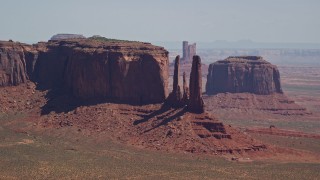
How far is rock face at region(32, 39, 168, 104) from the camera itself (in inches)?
4688

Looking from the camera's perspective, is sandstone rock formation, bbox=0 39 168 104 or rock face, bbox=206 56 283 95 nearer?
sandstone rock formation, bbox=0 39 168 104

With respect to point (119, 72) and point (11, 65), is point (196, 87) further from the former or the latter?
point (11, 65)

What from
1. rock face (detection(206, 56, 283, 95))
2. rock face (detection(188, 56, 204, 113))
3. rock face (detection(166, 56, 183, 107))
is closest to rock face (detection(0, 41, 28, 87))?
rock face (detection(166, 56, 183, 107))

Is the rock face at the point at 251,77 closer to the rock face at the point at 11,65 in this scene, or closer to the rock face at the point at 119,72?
the rock face at the point at 119,72

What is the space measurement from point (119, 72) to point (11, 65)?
25523mm

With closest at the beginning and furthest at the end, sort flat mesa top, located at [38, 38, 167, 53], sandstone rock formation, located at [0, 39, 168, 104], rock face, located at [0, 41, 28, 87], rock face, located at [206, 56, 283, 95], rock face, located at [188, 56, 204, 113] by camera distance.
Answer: rock face, located at [188, 56, 204, 113] → sandstone rock formation, located at [0, 39, 168, 104] → flat mesa top, located at [38, 38, 167, 53] → rock face, located at [0, 41, 28, 87] → rock face, located at [206, 56, 283, 95]

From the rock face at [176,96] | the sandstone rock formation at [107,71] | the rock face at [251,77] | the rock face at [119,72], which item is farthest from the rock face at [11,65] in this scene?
the rock face at [251,77]

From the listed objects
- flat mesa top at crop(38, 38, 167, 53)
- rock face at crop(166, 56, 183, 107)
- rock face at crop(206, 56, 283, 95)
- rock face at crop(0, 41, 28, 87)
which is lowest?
rock face at crop(206, 56, 283, 95)

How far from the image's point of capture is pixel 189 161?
3903 inches

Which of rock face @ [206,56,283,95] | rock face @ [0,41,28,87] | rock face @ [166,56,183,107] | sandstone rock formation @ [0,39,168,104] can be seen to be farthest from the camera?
rock face @ [206,56,283,95]

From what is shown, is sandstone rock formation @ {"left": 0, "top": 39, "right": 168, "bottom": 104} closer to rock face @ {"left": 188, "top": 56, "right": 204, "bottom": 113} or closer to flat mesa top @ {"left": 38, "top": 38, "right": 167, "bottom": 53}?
flat mesa top @ {"left": 38, "top": 38, "right": 167, "bottom": 53}

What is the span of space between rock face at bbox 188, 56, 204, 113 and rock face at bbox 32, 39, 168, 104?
9.37 meters

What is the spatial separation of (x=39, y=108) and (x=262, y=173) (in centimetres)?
5198

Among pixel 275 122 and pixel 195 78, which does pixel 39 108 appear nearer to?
pixel 195 78
